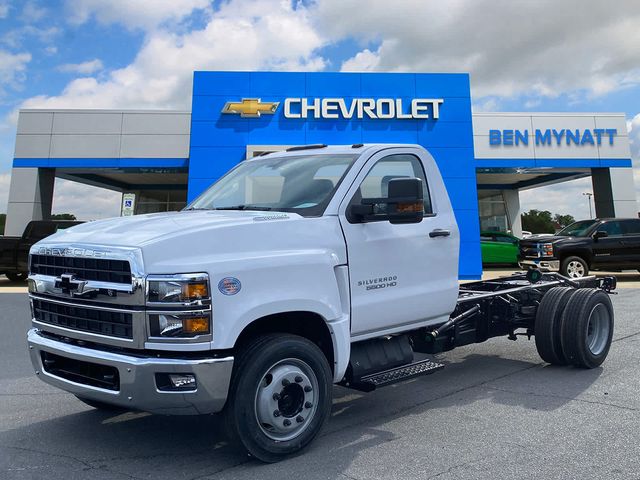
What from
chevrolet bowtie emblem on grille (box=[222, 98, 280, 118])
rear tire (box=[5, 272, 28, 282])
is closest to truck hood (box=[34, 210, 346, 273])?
rear tire (box=[5, 272, 28, 282])

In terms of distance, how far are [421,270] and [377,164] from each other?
39.2 inches

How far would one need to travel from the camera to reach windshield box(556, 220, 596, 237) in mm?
17406

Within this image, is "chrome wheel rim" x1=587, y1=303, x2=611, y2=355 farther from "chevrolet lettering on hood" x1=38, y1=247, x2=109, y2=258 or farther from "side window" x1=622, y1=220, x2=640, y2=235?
"side window" x1=622, y1=220, x2=640, y2=235

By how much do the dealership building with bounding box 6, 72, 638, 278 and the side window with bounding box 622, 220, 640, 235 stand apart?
480 centimetres

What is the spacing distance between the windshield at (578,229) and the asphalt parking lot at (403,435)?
12.3 m

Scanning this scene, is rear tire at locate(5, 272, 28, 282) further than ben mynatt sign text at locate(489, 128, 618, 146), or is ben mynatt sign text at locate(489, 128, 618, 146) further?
ben mynatt sign text at locate(489, 128, 618, 146)

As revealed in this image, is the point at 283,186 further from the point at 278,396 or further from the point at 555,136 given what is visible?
the point at 555,136

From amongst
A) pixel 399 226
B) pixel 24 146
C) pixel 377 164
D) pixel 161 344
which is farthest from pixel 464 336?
pixel 24 146

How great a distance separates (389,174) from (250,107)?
16.6m

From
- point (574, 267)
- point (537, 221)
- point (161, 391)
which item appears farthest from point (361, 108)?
point (537, 221)

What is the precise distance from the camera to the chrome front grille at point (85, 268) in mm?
3295

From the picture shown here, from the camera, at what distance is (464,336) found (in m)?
5.66

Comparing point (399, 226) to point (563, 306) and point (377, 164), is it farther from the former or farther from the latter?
point (563, 306)

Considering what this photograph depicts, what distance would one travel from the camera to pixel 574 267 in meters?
16.8
